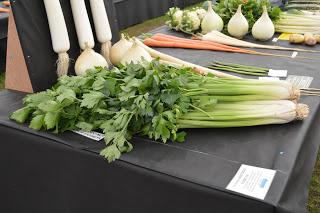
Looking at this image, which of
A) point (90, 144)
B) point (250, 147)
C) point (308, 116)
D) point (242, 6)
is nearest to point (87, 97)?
point (90, 144)

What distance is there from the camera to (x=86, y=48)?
179 cm

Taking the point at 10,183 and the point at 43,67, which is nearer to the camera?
the point at 10,183

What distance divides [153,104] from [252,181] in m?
0.41

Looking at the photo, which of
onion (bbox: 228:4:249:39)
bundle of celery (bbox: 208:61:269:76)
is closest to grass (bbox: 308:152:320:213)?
bundle of celery (bbox: 208:61:269:76)

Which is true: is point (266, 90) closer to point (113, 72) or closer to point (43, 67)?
point (113, 72)

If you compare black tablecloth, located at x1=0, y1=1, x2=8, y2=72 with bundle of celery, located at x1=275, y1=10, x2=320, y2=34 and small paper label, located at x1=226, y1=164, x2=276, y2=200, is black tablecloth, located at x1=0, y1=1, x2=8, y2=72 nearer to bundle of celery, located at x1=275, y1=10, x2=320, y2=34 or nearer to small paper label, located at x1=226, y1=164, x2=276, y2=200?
bundle of celery, located at x1=275, y1=10, x2=320, y2=34

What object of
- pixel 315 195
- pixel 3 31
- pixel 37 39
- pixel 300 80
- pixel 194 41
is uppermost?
pixel 37 39

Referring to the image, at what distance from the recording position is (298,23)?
2584 mm

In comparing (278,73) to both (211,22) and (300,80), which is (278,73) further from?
(211,22)

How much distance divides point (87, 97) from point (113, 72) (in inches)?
7.0

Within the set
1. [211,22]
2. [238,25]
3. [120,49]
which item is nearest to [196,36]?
[211,22]

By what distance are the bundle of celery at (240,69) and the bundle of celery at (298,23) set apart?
80 cm

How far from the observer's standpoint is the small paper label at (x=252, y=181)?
1.01 m

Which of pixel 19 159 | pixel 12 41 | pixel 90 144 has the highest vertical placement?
pixel 12 41
